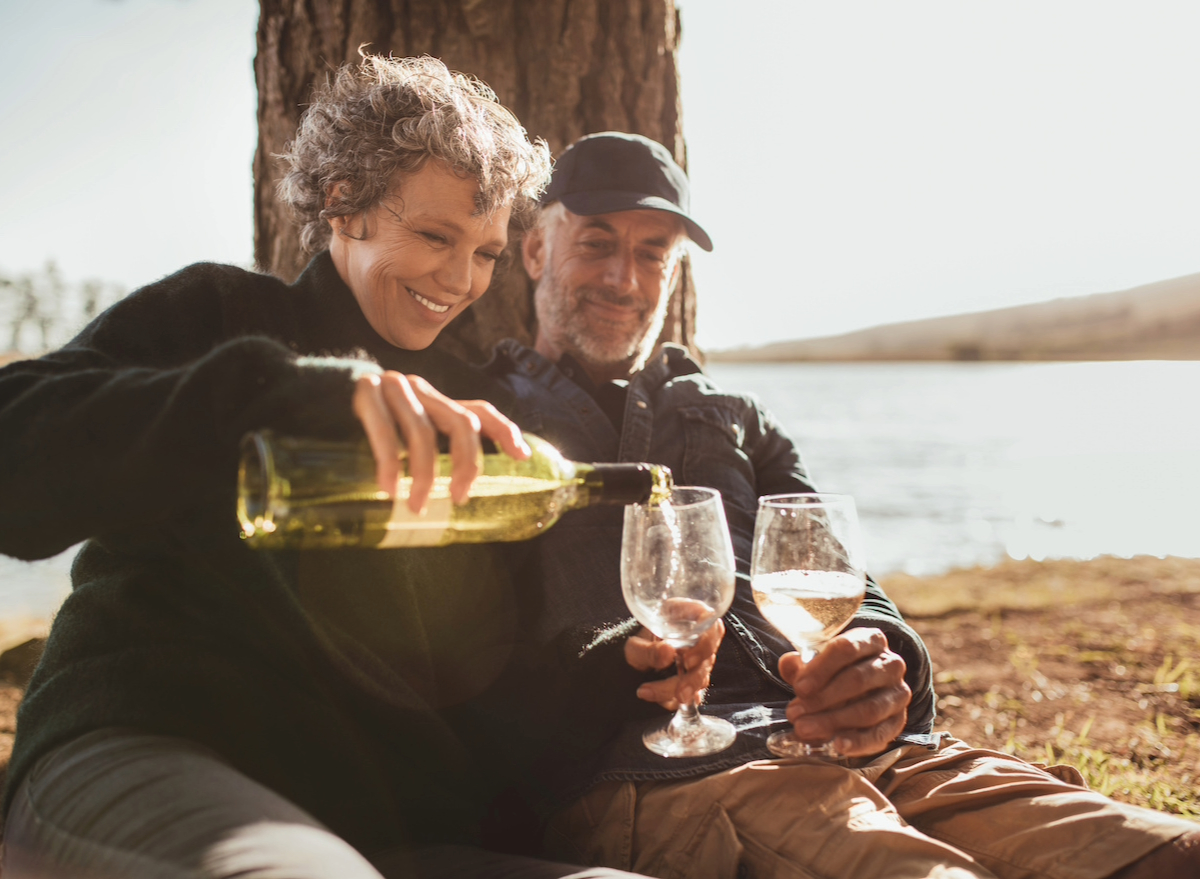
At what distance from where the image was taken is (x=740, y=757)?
1.65 m

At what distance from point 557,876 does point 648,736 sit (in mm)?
350

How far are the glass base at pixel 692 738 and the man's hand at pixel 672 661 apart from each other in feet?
0.20

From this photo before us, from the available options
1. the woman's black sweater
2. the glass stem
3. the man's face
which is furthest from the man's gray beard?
the glass stem

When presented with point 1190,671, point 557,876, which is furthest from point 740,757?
point 1190,671

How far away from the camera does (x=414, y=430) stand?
0.98 metres

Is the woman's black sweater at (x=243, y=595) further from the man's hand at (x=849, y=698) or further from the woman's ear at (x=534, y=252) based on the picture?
the woman's ear at (x=534, y=252)

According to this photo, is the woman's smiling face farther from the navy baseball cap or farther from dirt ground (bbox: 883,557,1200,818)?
dirt ground (bbox: 883,557,1200,818)

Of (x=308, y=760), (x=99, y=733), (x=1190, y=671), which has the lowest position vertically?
(x=1190, y=671)

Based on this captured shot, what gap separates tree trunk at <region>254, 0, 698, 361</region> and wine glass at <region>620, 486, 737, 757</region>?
1528 mm

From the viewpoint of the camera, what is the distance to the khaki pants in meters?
1.42

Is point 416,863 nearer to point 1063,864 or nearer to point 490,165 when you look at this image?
point 1063,864

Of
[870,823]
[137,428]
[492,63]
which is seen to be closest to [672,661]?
[870,823]

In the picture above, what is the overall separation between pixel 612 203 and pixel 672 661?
5.08 feet

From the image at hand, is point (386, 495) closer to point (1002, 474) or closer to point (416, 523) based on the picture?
point (416, 523)
